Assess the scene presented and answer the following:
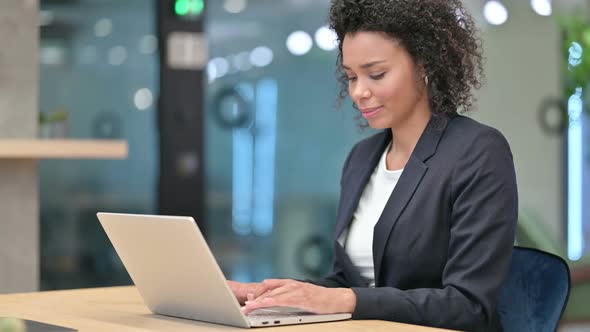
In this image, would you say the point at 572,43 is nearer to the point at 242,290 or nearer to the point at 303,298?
the point at 242,290

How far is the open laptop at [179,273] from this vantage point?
72.5 inches

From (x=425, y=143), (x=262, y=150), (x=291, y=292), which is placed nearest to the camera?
(x=291, y=292)

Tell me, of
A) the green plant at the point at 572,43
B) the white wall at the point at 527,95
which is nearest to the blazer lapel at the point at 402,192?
the white wall at the point at 527,95

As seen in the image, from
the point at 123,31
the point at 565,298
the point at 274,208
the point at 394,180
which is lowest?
the point at 274,208

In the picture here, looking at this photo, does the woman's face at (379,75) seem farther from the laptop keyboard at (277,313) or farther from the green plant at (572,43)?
the green plant at (572,43)

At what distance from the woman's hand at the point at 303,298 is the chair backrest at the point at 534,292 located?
0.40 metres

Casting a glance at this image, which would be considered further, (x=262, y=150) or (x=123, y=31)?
(x=262, y=150)

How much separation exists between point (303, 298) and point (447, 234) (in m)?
0.42

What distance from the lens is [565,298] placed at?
84.1 inches

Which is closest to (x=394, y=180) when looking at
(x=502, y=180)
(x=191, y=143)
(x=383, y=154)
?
(x=383, y=154)

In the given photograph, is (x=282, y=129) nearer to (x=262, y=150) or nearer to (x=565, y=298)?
(x=262, y=150)

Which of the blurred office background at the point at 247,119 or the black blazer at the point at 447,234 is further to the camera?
the blurred office background at the point at 247,119

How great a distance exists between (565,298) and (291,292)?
1.88 feet

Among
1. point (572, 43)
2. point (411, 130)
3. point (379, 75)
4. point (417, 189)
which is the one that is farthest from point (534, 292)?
point (572, 43)
